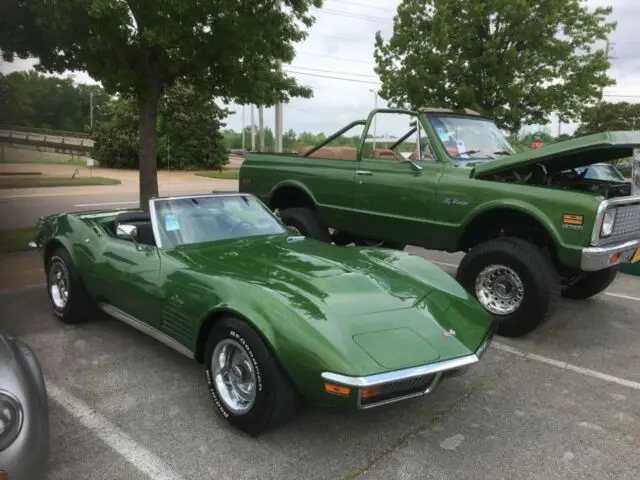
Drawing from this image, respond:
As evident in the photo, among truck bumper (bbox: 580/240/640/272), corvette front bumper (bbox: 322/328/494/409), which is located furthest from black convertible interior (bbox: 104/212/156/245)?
truck bumper (bbox: 580/240/640/272)

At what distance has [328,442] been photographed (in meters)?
3.01

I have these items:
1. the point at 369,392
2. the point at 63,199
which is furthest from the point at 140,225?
the point at 63,199

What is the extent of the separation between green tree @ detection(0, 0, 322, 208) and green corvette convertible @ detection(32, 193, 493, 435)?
12.2ft

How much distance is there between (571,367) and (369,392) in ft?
8.34

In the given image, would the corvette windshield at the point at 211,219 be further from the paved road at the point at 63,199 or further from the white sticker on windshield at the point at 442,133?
the paved road at the point at 63,199

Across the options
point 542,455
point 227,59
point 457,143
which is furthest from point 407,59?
point 542,455

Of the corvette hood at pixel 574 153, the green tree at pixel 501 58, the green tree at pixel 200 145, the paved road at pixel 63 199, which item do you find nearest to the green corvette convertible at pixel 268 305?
the corvette hood at pixel 574 153

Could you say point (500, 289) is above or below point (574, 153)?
below

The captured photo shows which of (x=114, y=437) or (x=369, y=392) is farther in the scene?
(x=114, y=437)

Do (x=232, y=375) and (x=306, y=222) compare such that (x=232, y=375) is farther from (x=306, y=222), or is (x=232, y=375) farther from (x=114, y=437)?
(x=306, y=222)

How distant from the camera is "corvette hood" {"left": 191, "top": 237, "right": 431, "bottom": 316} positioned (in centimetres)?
307

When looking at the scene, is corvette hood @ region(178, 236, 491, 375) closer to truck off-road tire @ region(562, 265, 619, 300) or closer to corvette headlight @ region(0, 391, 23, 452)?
corvette headlight @ region(0, 391, 23, 452)

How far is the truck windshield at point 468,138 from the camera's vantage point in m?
5.86

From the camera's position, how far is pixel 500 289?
5.05 meters
